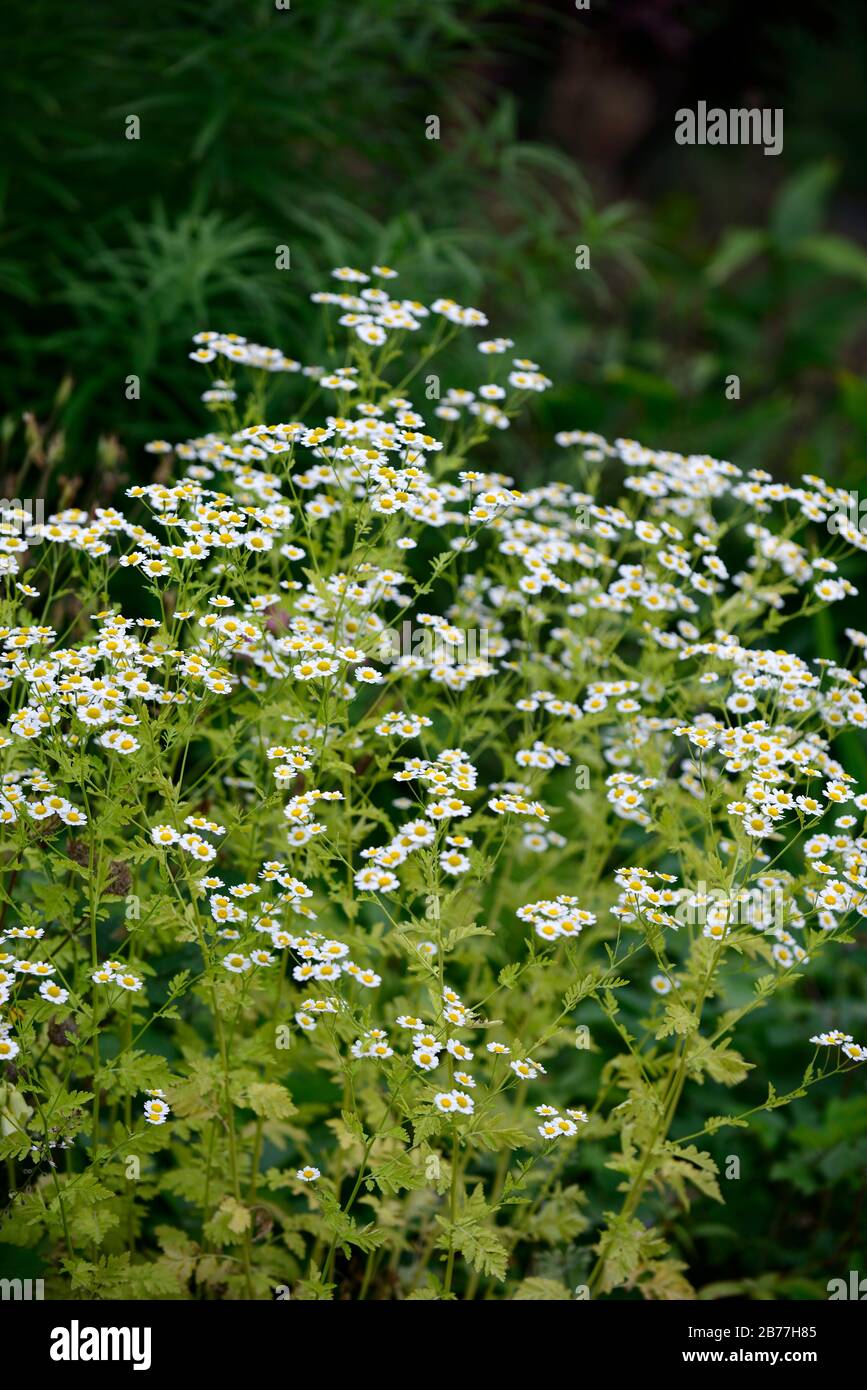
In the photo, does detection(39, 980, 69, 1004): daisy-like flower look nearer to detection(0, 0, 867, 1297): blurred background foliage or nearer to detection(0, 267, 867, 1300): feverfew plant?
detection(0, 267, 867, 1300): feverfew plant

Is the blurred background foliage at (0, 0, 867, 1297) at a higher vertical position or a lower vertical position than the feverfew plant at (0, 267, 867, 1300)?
higher

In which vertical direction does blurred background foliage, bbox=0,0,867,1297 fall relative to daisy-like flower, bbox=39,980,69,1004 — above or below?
above

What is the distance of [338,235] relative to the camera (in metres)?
4.33

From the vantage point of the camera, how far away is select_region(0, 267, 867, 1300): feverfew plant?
6.24ft

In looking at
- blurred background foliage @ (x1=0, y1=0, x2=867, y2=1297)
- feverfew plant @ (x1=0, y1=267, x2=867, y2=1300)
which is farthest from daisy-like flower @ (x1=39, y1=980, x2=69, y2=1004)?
blurred background foliage @ (x1=0, y1=0, x2=867, y2=1297)

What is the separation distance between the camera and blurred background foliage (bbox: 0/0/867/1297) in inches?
119

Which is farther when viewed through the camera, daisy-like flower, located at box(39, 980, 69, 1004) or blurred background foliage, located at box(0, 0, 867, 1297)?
blurred background foliage, located at box(0, 0, 867, 1297)

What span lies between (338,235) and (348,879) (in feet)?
8.61

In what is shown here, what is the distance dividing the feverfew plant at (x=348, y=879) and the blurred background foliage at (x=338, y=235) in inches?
16.7

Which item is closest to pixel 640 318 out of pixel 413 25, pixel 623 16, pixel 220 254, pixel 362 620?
pixel 623 16

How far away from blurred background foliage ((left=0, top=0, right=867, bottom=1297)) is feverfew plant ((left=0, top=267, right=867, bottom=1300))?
16.7 inches

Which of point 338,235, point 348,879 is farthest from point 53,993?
point 338,235
